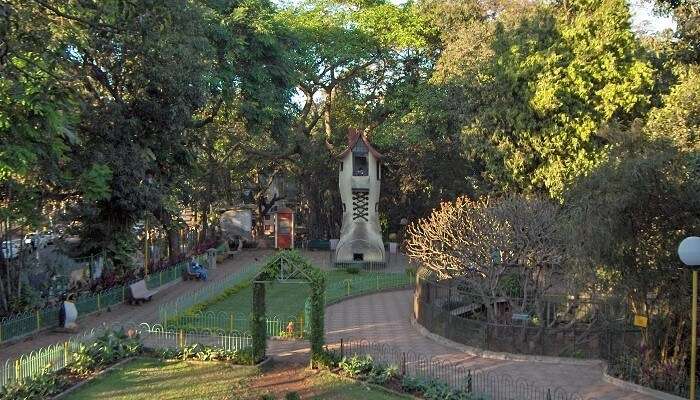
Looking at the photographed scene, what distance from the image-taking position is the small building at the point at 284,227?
1683 inches

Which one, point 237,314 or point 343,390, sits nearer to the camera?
point 343,390

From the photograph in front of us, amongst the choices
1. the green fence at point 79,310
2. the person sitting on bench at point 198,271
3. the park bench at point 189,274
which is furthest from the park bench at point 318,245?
the green fence at point 79,310

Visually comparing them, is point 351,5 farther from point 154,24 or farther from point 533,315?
point 154,24

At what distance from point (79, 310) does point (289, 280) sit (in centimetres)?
921

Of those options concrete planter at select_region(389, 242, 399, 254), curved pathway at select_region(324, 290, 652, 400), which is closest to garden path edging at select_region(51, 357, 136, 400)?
curved pathway at select_region(324, 290, 652, 400)

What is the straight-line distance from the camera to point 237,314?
2295 cm

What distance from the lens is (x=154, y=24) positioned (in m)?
10.0

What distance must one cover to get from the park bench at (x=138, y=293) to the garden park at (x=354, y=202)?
5.5 inches

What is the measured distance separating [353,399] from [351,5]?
120 ft

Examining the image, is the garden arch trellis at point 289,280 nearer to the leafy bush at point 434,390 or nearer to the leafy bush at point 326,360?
the leafy bush at point 326,360

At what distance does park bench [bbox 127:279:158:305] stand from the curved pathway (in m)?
6.90

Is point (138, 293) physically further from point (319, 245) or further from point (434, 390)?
point (319, 245)

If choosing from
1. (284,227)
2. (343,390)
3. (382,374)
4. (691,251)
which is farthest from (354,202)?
(691,251)

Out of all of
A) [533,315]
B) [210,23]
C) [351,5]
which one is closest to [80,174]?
[210,23]
